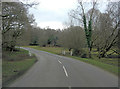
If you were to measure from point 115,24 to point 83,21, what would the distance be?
671cm

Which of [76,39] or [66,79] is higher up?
[76,39]

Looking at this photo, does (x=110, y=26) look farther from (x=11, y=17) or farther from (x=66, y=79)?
(x=66, y=79)

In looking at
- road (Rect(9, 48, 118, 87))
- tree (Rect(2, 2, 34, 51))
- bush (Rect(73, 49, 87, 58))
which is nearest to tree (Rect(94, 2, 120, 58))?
bush (Rect(73, 49, 87, 58))

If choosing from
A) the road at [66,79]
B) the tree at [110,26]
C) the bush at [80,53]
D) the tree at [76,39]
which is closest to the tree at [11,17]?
the road at [66,79]

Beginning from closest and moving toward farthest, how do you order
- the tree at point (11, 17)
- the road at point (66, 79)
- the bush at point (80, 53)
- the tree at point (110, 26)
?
the road at point (66, 79), the tree at point (11, 17), the tree at point (110, 26), the bush at point (80, 53)

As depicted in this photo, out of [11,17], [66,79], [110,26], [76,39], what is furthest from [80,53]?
[66,79]

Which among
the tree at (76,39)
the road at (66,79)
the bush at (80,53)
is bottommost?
the bush at (80,53)

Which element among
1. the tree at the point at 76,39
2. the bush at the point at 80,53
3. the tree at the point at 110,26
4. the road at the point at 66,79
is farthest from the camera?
the tree at the point at 76,39

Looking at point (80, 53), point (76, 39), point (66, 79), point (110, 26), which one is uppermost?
point (110, 26)

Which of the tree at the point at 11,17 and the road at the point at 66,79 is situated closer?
the road at the point at 66,79

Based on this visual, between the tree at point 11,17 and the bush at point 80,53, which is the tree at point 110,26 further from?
the tree at point 11,17

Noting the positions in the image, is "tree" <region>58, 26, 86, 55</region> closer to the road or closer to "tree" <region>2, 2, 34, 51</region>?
"tree" <region>2, 2, 34, 51</region>

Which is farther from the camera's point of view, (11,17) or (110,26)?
(110,26)

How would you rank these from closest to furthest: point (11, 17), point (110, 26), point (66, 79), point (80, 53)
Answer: point (66, 79) → point (11, 17) → point (110, 26) → point (80, 53)
